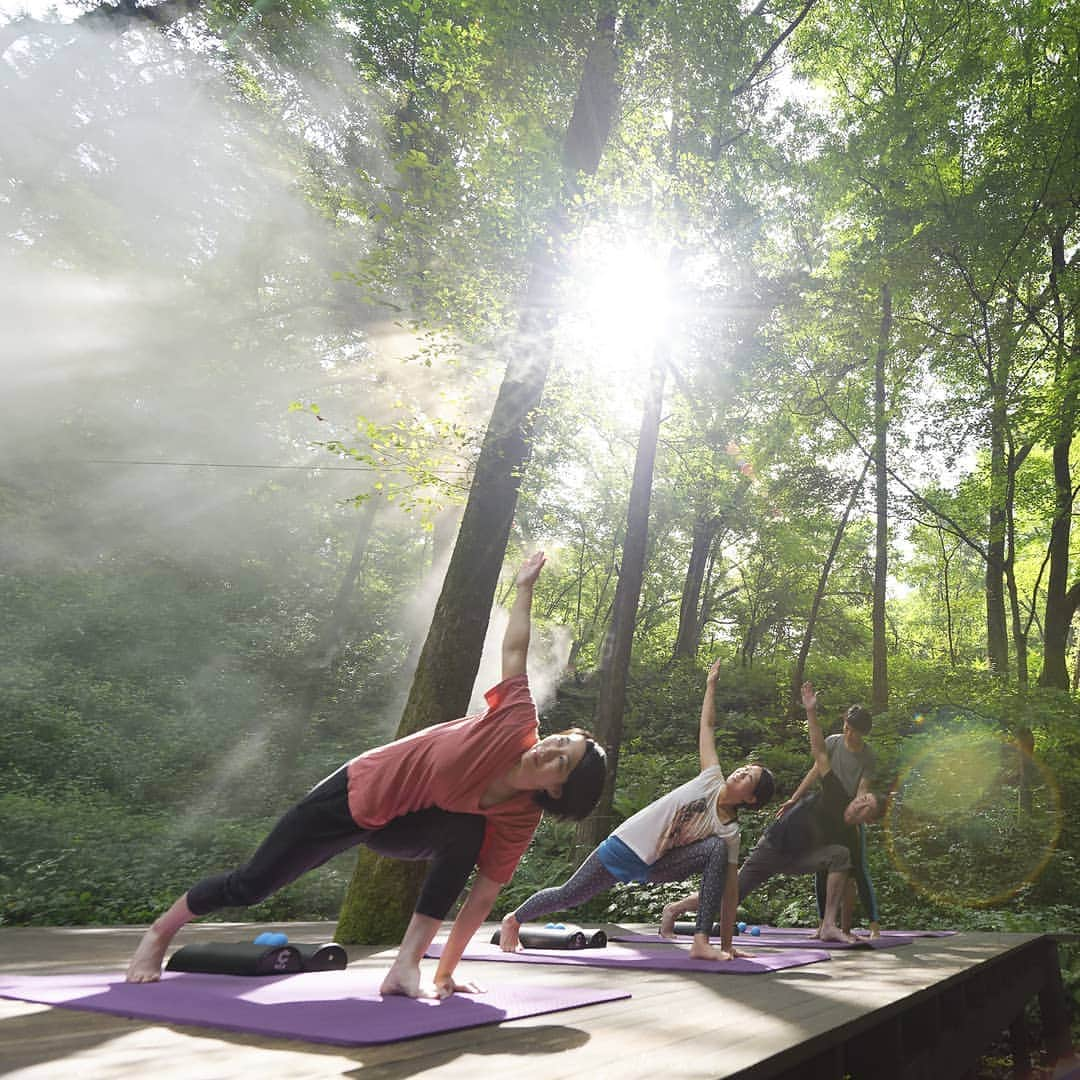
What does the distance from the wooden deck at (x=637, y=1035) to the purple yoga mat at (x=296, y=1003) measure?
6cm

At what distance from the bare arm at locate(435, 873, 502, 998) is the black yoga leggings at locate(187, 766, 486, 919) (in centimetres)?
14

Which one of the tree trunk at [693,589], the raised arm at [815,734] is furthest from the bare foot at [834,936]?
the tree trunk at [693,589]

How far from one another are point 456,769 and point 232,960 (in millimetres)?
1197

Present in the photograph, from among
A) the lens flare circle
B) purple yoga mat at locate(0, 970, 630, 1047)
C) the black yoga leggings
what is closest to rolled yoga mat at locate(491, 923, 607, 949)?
purple yoga mat at locate(0, 970, 630, 1047)

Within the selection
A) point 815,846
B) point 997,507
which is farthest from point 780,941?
point 997,507

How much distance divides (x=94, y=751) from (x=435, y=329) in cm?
1076

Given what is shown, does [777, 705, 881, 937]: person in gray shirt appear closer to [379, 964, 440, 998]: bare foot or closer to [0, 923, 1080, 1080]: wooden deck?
[0, 923, 1080, 1080]: wooden deck

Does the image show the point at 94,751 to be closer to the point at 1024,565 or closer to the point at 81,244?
the point at 81,244

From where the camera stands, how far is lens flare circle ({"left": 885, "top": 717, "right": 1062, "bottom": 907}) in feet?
34.6

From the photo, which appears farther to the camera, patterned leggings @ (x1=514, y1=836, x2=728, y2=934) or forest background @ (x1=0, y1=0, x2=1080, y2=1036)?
forest background @ (x1=0, y1=0, x2=1080, y2=1036)

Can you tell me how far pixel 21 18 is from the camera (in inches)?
681

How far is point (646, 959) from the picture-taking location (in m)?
4.55

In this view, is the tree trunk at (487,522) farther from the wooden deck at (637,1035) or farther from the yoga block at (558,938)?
the yoga block at (558,938)

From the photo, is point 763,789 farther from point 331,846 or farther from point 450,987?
point 331,846
